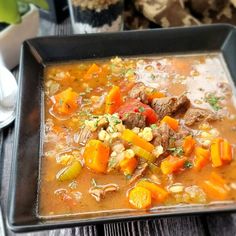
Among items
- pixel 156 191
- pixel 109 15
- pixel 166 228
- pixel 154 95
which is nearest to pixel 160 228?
pixel 166 228

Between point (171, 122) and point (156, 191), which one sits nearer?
point (156, 191)

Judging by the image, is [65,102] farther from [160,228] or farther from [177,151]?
[160,228]

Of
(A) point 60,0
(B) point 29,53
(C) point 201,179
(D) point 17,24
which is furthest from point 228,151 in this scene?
(A) point 60,0

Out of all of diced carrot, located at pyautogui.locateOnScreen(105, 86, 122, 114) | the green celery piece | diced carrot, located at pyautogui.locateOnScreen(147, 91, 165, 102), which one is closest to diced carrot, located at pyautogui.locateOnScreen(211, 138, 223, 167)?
diced carrot, located at pyautogui.locateOnScreen(147, 91, 165, 102)

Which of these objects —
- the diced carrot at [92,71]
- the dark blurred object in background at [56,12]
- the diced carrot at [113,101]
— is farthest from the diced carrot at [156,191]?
the dark blurred object in background at [56,12]

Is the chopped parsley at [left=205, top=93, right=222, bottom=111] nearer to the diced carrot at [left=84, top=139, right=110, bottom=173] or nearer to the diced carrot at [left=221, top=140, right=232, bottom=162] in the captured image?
the diced carrot at [left=221, top=140, right=232, bottom=162]
